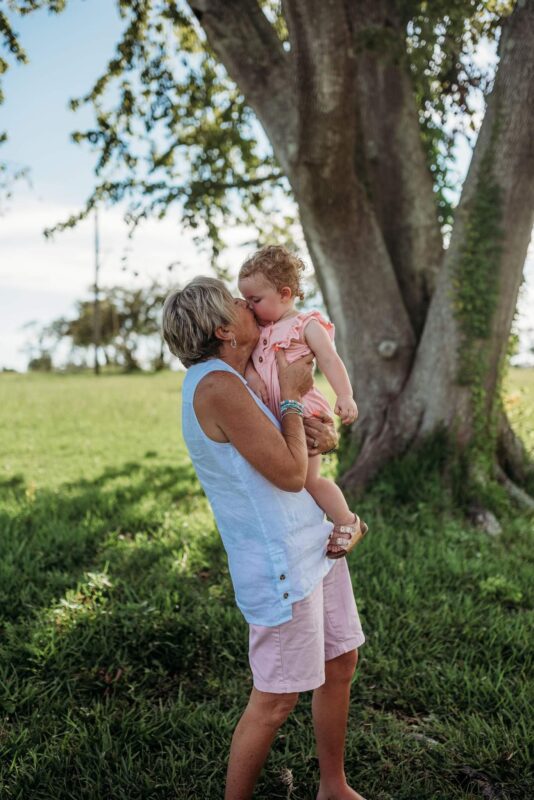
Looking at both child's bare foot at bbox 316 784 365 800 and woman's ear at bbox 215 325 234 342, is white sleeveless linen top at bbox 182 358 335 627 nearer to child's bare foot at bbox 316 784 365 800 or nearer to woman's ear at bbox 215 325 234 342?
woman's ear at bbox 215 325 234 342

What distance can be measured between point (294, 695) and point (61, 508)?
4.64 meters

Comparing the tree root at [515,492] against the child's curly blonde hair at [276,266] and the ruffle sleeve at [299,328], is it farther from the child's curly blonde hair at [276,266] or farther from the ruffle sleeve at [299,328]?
the child's curly blonde hair at [276,266]

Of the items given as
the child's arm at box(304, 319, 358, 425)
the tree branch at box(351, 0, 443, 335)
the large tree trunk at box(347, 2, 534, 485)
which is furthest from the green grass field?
the tree branch at box(351, 0, 443, 335)

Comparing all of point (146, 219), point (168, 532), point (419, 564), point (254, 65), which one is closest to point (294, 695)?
point (419, 564)

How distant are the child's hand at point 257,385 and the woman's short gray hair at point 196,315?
280mm

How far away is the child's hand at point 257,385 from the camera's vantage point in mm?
2576

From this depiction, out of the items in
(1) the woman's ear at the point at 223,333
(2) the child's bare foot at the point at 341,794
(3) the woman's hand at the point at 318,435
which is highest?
(1) the woman's ear at the point at 223,333

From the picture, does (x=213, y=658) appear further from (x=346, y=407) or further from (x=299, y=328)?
(x=299, y=328)

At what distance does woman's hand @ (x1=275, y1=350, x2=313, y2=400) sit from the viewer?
2.46 m

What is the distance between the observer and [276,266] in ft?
8.64

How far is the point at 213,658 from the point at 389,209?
451 cm

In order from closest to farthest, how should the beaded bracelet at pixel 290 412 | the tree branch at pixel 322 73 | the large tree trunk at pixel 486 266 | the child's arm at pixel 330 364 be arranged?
the beaded bracelet at pixel 290 412 → the child's arm at pixel 330 364 → the tree branch at pixel 322 73 → the large tree trunk at pixel 486 266

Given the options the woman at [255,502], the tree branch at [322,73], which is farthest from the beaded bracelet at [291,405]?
the tree branch at [322,73]

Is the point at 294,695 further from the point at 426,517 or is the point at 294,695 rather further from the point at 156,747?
the point at 426,517
